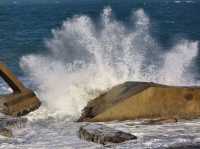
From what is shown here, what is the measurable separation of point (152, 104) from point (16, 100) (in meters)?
2.74

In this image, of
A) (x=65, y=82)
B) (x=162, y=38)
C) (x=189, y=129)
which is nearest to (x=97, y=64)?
(x=65, y=82)

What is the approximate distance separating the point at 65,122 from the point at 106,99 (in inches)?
34.7

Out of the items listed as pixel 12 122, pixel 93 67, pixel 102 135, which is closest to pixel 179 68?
pixel 93 67

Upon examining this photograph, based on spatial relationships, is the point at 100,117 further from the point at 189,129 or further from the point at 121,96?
the point at 189,129

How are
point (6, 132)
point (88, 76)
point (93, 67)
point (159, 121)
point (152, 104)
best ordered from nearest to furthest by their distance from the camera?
point (6, 132) < point (159, 121) < point (152, 104) < point (88, 76) < point (93, 67)

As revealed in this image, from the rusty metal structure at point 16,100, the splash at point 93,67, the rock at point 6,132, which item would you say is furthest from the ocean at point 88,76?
the rusty metal structure at point 16,100

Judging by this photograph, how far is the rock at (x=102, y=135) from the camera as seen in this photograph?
9672 millimetres

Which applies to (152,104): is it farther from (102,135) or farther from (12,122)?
(12,122)

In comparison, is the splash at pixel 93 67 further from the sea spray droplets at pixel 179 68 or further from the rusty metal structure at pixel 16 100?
the rusty metal structure at pixel 16 100

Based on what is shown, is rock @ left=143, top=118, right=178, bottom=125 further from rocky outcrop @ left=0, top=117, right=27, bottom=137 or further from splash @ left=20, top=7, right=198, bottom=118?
rocky outcrop @ left=0, top=117, right=27, bottom=137

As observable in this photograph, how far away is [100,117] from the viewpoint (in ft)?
36.8

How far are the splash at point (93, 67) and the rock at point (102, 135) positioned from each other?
7.62ft

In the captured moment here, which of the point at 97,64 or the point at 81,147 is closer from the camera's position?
the point at 81,147

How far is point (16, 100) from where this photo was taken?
12.3 metres
